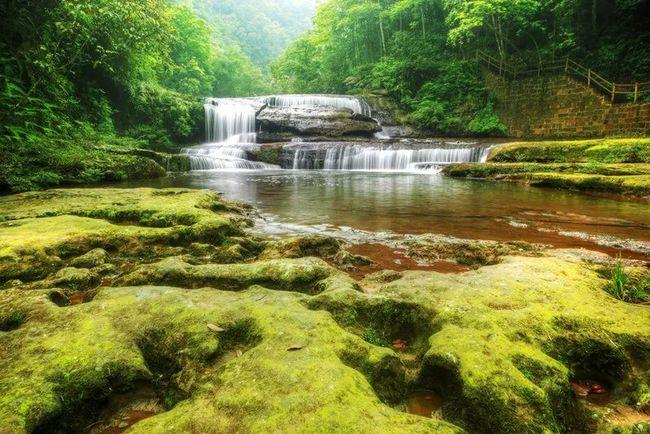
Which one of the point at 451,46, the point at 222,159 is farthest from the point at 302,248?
the point at 451,46

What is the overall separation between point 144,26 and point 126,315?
35.0 ft

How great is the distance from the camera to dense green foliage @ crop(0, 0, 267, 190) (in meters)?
6.83

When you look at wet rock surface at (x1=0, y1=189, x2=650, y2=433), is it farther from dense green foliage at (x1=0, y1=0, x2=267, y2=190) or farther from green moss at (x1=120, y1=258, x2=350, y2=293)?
dense green foliage at (x1=0, y1=0, x2=267, y2=190)

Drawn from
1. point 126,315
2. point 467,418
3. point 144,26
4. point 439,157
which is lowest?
point 467,418

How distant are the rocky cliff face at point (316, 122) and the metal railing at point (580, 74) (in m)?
8.32

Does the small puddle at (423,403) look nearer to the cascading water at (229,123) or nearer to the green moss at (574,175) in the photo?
the green moss at (574,175)

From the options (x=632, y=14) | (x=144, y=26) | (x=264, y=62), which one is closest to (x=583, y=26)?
(x=632, y=14)

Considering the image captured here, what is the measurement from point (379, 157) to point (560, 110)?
10.0 m

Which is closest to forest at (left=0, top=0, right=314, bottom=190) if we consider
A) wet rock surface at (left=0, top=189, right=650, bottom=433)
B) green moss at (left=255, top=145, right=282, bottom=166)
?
green moss at (left=255, top=145, right=282, bottom=166)

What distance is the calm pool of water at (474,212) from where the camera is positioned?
4.21 metres

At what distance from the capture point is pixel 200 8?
64.2m

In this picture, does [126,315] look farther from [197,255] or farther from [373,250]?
[373,250]

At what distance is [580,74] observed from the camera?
55.8ft

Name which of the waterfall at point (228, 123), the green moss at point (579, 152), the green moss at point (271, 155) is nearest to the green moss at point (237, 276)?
the green moss at point (579, 152)
